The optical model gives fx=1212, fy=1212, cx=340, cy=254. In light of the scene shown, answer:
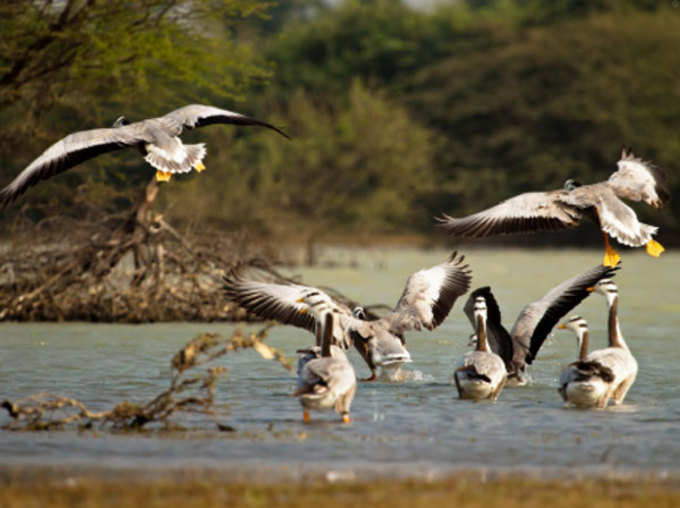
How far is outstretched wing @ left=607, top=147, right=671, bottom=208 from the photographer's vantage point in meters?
10.1

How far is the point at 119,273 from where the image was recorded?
14.6m

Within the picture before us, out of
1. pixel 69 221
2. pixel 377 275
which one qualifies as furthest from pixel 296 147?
pixel 69 221

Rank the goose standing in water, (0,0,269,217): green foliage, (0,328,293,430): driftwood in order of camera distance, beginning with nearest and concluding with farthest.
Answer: (0,328,293,430): driftwood < the goose standing in water < (0,0,269,217): green foliage

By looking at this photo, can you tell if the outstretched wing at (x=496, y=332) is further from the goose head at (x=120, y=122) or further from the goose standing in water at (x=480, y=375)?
the goose head at (x=120, y=122)

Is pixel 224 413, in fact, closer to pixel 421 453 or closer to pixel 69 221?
pixel 421 453

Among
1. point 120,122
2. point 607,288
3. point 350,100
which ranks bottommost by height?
point 607,288

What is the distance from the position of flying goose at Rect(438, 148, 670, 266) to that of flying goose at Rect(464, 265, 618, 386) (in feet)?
1.12

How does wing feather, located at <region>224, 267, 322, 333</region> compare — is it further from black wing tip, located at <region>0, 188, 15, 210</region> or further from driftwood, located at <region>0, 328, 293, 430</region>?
driftwood, located at <region>0, 328, 293, 430</region>

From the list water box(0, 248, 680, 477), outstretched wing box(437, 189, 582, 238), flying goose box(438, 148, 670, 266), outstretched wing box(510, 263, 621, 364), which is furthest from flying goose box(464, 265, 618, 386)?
outstretched wing box(437, 189, 582, 238)

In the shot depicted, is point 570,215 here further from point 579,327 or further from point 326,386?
point 326,386

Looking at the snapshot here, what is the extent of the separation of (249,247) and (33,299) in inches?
109

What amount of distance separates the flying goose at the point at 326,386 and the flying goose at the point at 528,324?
197cm

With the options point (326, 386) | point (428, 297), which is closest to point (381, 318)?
point (428, 297)

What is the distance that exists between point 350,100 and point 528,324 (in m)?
24.9
